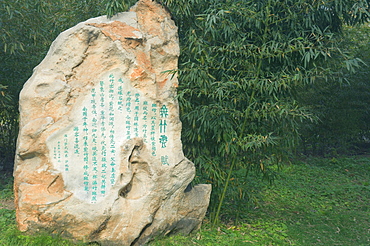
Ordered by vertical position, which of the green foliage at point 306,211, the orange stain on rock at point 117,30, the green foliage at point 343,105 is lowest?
the green foliage at point 306,211

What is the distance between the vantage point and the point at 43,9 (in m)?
5.30

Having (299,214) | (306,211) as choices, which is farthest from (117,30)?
(306,211)

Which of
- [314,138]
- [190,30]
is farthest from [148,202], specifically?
[314,138]

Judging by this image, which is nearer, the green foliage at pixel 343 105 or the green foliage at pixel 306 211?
the green foliage at pixel 306 211

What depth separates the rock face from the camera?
12.4 feet

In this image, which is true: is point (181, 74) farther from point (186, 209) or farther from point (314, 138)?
point (314, 138)

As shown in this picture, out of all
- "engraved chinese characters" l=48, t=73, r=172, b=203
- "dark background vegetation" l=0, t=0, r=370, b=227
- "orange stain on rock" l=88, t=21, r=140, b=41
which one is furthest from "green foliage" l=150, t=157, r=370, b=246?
"orange stain on rock" l=88, t=21, r=140, b=41

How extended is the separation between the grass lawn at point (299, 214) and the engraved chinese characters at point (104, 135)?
68 cm

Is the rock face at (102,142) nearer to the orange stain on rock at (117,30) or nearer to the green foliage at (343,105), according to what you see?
the orange stain on rock at (117,30)

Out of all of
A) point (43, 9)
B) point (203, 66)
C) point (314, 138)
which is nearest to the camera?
point (203, 66)

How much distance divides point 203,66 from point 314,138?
514 centimetres

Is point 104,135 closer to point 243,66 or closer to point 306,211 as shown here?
point 243,66

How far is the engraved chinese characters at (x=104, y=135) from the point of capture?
382cm

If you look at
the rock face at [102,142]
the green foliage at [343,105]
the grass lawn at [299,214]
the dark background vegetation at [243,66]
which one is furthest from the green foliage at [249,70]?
the green foliage at [343,105]
